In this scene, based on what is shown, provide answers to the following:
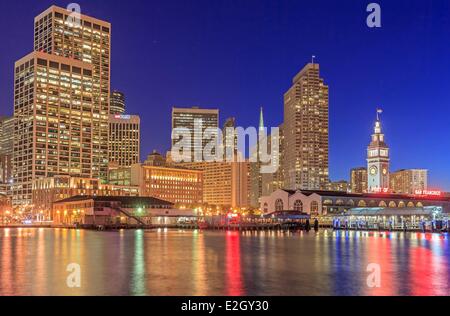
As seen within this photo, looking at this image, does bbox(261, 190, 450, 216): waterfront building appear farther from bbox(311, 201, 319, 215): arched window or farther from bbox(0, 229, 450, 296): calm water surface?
bbox(0, 229, 450, 296): calm water surface

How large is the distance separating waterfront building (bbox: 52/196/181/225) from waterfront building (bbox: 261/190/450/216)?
96.3 ft

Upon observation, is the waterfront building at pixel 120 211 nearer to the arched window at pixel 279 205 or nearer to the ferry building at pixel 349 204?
the arched window at pixel 279 205

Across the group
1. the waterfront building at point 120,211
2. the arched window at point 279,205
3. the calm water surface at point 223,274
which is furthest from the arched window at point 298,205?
the calm water surface at point 223,274

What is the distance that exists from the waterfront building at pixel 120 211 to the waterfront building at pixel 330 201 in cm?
2934

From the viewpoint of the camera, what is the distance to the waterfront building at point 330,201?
17200 cm

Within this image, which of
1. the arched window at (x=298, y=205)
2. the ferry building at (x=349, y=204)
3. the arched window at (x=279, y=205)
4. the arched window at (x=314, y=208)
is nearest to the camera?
the ferry building at (x=349, y=204)

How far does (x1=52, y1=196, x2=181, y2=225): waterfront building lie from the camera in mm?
158125

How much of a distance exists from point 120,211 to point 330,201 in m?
65.7

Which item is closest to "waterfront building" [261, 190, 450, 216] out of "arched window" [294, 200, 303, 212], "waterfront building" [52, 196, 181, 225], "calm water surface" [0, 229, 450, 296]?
"arched window" [294, 200, 303, 212]

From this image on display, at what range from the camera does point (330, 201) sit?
572ft

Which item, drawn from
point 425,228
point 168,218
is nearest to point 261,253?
point 425,228

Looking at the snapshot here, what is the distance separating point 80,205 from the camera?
174 metres
